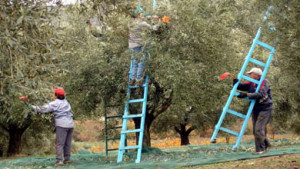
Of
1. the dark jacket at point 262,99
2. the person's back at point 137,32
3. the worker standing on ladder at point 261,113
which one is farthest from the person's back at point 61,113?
the dark jacket at point 262,99

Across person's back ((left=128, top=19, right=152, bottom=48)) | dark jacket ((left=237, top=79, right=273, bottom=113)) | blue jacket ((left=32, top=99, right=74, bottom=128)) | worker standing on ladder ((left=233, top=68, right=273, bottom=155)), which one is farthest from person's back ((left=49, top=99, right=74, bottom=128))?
dark jacket ((left=237, top=79, right=273, bottom=113))

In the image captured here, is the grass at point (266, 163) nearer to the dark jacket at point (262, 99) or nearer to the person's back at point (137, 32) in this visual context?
the dark jacket at point (262, 99)

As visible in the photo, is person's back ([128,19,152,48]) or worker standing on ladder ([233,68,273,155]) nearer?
worker standing on ladder ([233,68,273,155])

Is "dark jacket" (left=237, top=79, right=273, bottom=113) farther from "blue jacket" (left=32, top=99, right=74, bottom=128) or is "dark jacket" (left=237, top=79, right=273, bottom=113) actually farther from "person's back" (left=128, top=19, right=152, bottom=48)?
"blue jacket" (left=32, top=99, right=74, bottom=128)

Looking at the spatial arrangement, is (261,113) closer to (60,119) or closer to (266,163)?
(266,163)

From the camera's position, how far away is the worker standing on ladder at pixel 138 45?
10.6 meters

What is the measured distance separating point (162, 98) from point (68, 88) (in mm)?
2549

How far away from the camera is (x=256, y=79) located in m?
10.2

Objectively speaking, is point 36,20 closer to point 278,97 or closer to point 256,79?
point 256,79

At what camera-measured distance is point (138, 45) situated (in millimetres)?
10977

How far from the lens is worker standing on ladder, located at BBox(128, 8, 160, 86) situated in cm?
1065

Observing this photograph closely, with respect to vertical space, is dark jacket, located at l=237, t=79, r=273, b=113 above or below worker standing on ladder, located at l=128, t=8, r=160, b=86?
below

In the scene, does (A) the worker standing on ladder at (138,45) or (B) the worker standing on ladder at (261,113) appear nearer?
(B) the worker standing on ladder at (261,113)

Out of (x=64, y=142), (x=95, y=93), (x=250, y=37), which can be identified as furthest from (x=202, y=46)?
(x=250, y=37)
